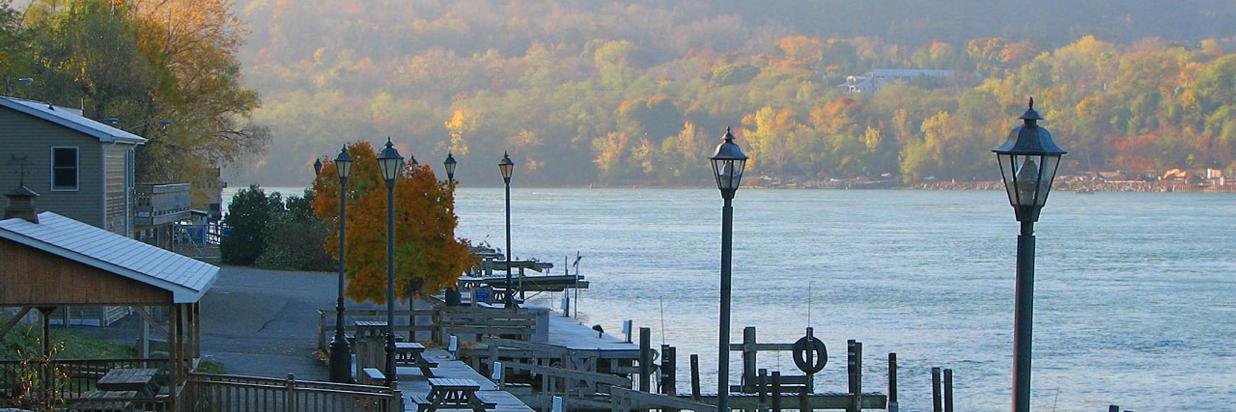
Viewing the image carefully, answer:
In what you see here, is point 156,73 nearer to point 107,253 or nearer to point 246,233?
point 246,233

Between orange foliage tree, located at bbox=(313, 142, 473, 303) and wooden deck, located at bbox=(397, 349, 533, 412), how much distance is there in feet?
33.3

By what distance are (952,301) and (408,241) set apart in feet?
139

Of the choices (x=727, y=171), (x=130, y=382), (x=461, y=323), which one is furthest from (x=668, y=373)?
(x=130, y=382)

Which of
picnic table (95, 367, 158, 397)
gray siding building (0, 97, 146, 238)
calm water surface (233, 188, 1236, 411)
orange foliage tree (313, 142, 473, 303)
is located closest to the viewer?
picnic table (95, 367, 158, 397)

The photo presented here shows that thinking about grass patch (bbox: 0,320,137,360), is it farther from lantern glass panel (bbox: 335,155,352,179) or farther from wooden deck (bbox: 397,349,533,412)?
wooden deck (bbox: 397,349,533,412)

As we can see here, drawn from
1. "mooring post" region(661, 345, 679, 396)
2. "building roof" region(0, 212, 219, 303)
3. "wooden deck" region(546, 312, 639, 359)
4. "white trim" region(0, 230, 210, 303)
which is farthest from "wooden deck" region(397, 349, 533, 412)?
"wooden deck" region(546, 312, 639, 359)

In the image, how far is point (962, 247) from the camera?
13425cm

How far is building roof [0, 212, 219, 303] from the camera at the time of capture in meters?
18.3

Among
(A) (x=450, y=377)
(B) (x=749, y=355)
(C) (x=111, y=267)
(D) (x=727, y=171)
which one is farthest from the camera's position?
(B) (x=749, y=355)

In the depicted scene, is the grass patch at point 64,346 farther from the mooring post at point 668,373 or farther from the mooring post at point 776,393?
the mooring post at point 776,393

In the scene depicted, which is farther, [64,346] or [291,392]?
[64,346]

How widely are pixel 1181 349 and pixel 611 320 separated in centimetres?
2053

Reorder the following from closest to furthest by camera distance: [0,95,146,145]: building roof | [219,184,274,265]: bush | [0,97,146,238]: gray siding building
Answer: [0,95,146,145]: building roof → [0,97,146,238]: gray siding building → [219,184,274,265]: bush

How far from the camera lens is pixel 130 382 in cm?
1962
